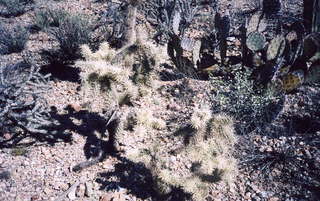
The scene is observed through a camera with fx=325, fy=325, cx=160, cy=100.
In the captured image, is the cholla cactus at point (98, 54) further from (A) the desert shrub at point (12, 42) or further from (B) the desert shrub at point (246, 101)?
(A) the desert shrub at point (12, 42)

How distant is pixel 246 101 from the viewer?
13.5 feet

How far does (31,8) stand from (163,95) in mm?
4104

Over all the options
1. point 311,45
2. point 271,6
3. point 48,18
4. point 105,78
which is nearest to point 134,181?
point 105,78

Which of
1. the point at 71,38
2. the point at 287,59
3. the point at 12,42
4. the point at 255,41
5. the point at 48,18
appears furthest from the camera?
the point at 48,18

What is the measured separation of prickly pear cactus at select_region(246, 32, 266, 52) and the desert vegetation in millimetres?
14

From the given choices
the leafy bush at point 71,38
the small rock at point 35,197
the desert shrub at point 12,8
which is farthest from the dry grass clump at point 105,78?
the desert shrub at point 12,8

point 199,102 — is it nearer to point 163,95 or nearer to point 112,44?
point 163,95

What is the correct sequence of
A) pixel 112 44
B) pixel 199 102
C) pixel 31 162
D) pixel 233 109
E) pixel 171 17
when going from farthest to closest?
pixel 171 17 → pixel 112 44 → pixel 199 102 → pixel 233 109 → pixel 31 162

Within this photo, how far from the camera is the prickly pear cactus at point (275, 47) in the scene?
417 centimetres

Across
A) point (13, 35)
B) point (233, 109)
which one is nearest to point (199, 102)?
point (233, 109)

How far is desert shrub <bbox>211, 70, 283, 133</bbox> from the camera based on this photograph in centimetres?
377

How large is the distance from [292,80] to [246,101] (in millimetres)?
617

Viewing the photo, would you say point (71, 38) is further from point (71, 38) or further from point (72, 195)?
point (72, 195)

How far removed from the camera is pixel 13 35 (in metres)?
5.12
